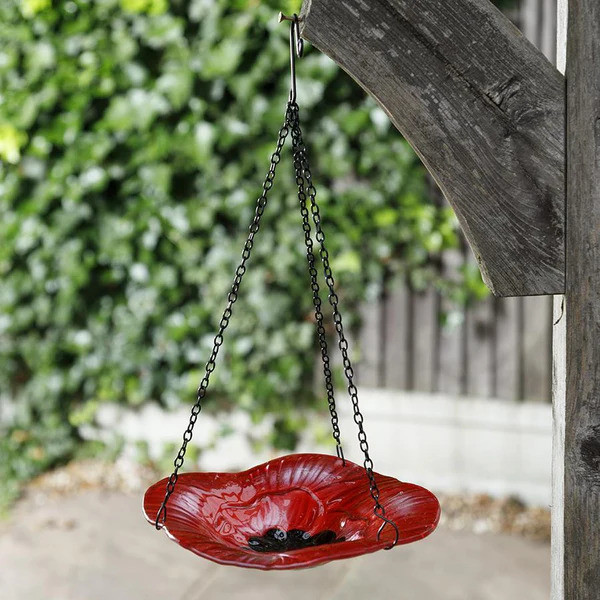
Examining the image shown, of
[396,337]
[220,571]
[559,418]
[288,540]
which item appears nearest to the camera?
[559,418]

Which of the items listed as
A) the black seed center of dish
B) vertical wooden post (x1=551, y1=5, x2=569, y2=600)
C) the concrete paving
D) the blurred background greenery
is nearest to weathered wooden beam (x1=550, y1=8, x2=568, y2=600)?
vertical wooden post (x1=551, y1=5, x2=569, y2=600)

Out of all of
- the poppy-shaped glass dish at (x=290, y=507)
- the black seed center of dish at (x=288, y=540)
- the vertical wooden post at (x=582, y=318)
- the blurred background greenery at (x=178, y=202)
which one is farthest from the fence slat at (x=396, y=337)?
the vertical wooden post at (x=582, y=318)

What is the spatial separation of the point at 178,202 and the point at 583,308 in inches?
118

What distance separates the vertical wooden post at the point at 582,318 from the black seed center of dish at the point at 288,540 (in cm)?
41

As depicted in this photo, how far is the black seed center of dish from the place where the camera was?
4.70ft

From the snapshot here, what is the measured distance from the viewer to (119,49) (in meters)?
3.88

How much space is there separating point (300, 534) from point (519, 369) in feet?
8.12

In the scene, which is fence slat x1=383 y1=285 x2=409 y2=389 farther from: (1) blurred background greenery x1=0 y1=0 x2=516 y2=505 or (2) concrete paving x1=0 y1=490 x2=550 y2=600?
(2) concrete paving x1=0 y1=490 x2=550 y2=600

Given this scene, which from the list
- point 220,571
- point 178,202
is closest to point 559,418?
point 220,571

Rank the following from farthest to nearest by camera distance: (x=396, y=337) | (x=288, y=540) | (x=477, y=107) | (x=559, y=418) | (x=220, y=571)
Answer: (x=396, y=337) < (x=220, y=571) < (x=288, y=540) < (x=559, y=418) < (x=477, y=107)

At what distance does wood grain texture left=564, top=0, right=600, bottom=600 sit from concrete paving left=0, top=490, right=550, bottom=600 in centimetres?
198

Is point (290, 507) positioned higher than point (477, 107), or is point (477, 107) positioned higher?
point (477, 107)

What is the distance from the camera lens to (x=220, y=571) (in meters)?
3.30

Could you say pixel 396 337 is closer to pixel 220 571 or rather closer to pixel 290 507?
pixel 220 571
